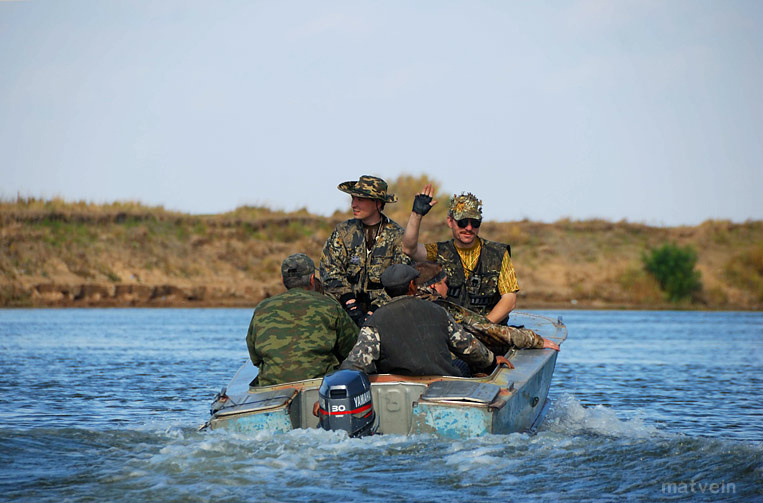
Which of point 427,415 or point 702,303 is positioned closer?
point 427,415

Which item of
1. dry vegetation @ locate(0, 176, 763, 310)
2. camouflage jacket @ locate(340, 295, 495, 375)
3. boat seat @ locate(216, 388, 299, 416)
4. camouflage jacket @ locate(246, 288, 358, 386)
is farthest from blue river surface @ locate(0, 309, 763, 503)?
dry vegetation @ locate(0, 176, 763, 310)

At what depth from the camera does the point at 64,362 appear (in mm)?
13992

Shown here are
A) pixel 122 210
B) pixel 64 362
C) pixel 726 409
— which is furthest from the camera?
pixel 122 210

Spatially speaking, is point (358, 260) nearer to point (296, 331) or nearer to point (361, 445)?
point (296, 331)

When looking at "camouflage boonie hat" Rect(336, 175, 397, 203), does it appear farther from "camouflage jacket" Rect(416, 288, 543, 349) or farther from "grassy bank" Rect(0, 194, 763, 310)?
"grassy bank" Rect(0, 194, 763, 310)

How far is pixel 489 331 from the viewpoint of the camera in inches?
304

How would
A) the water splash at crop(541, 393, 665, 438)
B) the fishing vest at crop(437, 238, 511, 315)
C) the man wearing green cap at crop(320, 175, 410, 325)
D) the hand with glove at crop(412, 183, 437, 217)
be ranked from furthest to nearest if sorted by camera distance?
the fishing vest at crop(437, 238, 511, 315) → the man wearing green cap at crop(320, 175, 410, 325) → the water splash at crop(541, 393, 665, 438) → the hand with glove at crop(412, 183, 437, 217)

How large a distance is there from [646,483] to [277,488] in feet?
7.24

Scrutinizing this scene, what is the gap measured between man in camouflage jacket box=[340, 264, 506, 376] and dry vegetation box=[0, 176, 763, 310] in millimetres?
28767

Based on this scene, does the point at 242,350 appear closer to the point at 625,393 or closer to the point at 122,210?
the point at 625,393

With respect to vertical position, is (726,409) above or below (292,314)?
below

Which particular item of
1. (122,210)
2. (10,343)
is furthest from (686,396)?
(122,210)

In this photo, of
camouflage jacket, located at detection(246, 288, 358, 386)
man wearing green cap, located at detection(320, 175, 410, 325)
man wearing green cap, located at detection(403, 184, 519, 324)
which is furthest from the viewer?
man wearing green cap, located at detection(403, 184, 519, 324)

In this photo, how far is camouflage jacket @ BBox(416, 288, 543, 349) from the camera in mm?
7629
